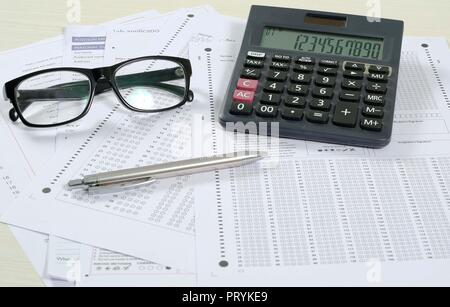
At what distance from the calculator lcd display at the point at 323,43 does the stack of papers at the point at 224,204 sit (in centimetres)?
6

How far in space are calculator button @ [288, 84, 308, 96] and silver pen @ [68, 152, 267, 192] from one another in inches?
3.0

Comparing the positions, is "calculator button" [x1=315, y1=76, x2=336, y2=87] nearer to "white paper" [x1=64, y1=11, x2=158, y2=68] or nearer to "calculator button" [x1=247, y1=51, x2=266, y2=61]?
"calculator button" [x1=247, y1=51, x2=266, y2=61]

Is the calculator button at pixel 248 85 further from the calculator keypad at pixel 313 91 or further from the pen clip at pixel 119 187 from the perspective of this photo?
the pen clip at pixel 119 187

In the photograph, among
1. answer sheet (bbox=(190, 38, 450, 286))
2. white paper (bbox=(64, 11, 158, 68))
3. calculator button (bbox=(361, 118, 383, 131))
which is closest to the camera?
answer sheet (bbox=(190, 38, 450, 286))

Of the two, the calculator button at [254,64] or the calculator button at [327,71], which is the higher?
the calculator button at [254,64]

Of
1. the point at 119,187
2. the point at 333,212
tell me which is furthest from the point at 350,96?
the point at 119,187

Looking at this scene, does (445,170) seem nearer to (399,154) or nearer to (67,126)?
(399,154)

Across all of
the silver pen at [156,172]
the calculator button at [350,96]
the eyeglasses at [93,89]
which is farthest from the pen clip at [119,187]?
the calculator button at [350,96]

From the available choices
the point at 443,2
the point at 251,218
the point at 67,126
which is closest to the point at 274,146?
the point at 251,218

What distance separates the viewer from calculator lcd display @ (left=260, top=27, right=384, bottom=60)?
0.76m

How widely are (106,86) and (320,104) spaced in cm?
23

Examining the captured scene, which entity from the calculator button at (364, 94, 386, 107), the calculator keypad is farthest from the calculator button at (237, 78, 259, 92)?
the calculator button at (364, 94, 386, 107)

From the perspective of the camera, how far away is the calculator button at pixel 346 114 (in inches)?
27.1

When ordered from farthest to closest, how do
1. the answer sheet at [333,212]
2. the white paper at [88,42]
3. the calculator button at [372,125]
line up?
1. the white paper at [88,42]
2. the calculator button at [372,125]
3. the answer sheet at [333,212]
